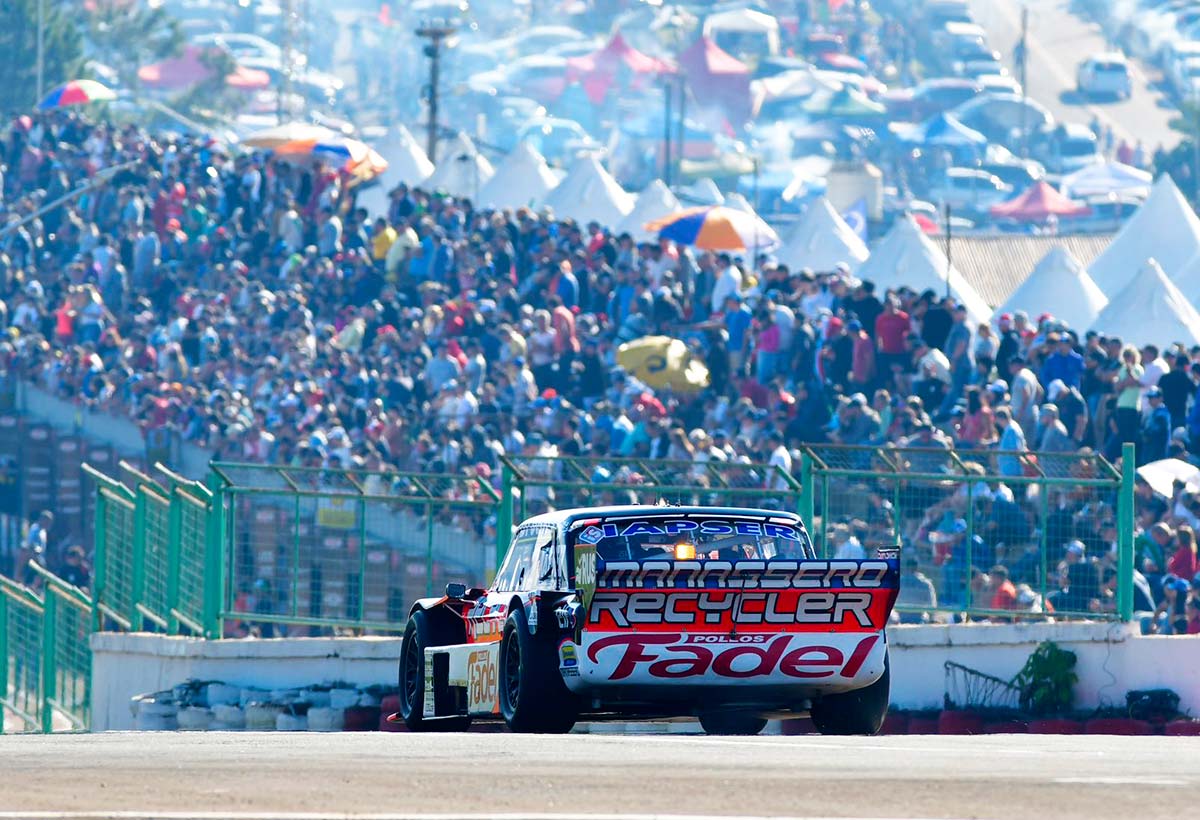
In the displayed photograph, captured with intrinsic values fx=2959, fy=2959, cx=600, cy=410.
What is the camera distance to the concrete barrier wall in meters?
16.8

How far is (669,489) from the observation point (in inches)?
724

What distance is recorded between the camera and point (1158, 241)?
36625 millimetres

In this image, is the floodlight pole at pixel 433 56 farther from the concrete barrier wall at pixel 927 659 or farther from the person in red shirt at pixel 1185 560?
the person in red shirt at pixel 1185 560

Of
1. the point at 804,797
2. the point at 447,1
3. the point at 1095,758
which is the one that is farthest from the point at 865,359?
the point at 447,1

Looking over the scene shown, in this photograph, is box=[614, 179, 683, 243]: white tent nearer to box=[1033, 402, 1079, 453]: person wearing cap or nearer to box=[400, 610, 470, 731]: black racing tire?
box=[1033, 402, 1079, 453]: person wearing cap

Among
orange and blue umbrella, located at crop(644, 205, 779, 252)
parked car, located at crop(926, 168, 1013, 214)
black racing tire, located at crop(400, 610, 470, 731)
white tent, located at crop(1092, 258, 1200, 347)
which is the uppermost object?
parked car, located at crop(926, 168, 1013, 214)

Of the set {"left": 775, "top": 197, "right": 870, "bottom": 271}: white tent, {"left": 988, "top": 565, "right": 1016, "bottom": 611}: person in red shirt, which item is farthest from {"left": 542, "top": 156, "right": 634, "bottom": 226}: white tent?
{"left": 988, "top": 565, "right": 1016, "bottom": 611}: person in red shirt

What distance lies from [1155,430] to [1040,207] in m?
70.1

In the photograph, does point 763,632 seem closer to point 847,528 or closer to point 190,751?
point 190,751

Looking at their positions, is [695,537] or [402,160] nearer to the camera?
[695,537]

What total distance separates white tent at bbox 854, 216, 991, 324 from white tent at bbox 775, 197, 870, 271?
249 cm

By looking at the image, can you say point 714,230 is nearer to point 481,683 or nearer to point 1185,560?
point 1185,560

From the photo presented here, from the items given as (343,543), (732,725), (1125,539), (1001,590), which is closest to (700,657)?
(732,725)

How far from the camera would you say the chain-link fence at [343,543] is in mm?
19094
